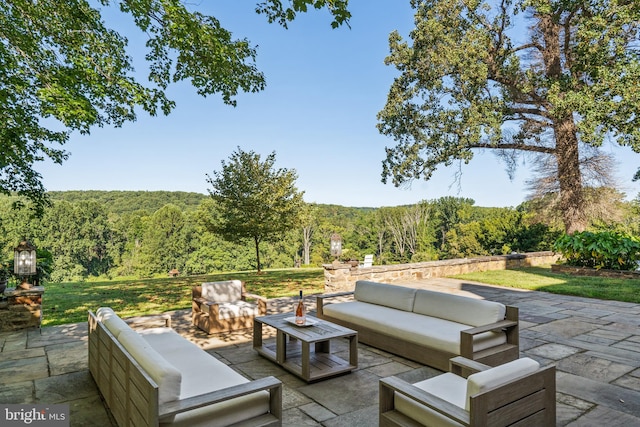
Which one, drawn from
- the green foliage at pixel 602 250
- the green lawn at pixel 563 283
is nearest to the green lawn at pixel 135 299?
the green lawn at pixel 563 283

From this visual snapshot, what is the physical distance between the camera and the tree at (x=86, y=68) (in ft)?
17.4

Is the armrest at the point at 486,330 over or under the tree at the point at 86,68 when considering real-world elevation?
under

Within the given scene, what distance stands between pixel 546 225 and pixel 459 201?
23.8 metres

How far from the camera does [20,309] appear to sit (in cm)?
520

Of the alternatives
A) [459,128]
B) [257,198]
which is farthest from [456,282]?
[257,198]

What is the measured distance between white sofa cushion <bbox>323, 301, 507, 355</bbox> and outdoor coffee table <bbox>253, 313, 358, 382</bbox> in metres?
0.57

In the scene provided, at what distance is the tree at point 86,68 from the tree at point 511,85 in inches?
311

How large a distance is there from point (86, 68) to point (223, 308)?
4085 mm

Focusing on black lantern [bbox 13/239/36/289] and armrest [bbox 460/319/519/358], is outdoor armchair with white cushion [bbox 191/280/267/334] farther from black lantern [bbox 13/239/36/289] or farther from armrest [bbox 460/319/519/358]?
armrest [bbox 460/319/519/358]

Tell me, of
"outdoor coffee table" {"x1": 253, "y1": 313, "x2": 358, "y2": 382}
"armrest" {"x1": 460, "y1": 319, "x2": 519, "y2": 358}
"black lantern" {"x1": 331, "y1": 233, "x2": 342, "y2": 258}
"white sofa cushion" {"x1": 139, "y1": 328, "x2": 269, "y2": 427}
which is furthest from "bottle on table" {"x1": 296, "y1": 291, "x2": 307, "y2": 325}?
"black lantern" {"x1": 331, "y1": 233, "x2": 342, "y2": 258}

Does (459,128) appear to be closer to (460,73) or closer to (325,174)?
(460,73)

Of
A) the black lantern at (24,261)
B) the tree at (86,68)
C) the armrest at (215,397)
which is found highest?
the tree at (86,68)

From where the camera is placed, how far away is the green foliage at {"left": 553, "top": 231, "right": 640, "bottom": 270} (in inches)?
385

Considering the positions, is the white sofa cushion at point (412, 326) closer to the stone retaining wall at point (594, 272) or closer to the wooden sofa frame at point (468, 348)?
the wooden sofa frame at point (468, 348)
